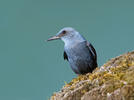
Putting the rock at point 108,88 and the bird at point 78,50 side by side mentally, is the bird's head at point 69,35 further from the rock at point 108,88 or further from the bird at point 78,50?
the rock at point 108,88

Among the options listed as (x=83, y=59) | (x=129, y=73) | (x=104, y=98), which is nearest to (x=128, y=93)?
(x=104, y=98)

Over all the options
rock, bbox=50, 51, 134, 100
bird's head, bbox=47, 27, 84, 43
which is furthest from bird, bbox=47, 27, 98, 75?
rock, bbox=50, 51, 134, 100

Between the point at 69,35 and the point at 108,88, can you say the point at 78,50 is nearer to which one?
the point at 69,35

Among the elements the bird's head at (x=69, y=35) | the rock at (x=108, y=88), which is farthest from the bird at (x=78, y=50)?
the rock at (x=108, y=88)

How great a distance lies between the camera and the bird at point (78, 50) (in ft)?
23.9

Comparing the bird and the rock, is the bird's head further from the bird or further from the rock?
the rock

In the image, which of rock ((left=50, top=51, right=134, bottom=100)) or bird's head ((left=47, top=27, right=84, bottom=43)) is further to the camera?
bird's head ((left=47, top=27, right=84, bottom=43))

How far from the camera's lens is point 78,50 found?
7.29 metres

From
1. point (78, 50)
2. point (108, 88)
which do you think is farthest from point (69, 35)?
point (108, 88)

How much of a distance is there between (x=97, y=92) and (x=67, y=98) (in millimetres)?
517

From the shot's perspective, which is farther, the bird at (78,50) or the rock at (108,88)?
the bird at (78,50)

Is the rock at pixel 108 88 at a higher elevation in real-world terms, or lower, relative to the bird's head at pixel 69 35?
lower

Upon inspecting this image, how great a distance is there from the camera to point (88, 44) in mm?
7379

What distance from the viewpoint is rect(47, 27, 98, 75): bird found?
7.29m
